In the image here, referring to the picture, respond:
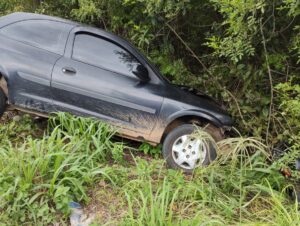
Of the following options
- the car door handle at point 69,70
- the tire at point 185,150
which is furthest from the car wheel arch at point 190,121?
the car door handle at point 69,70

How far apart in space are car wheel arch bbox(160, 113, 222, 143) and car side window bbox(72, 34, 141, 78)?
0.85 metres

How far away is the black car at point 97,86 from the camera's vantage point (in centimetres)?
497

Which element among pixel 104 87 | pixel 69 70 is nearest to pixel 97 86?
pixel 104 87

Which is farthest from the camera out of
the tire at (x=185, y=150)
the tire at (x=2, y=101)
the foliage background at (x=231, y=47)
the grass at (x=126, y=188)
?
the tire at (x=2, y=101)

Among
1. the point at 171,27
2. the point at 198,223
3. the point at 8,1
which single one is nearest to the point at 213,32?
the point at 171,27

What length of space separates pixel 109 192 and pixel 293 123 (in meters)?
2.39

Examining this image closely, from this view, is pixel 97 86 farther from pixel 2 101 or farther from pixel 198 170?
pixel 198 170

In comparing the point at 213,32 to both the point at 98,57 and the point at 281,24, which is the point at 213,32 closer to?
the point at 281,24

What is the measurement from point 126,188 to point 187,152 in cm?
131

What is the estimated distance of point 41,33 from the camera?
5.15 meters

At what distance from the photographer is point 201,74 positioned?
22.9 ft

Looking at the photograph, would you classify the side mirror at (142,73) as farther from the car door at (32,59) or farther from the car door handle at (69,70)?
the car door at (32,59)

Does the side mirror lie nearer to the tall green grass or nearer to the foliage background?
the foliage background

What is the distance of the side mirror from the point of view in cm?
508
